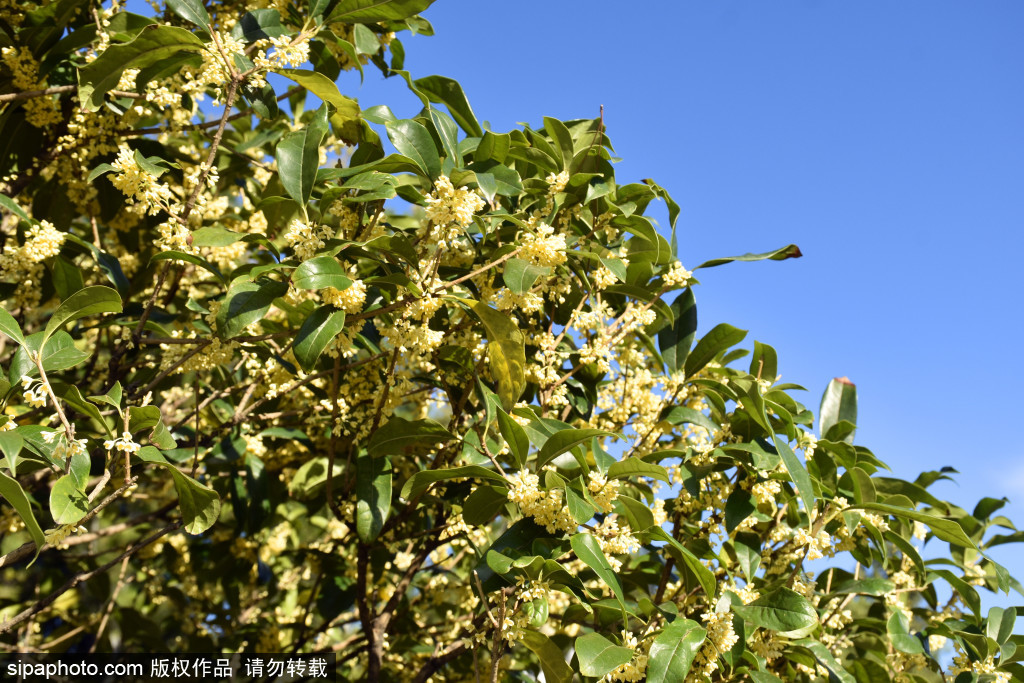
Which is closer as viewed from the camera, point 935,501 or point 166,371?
point 166,371

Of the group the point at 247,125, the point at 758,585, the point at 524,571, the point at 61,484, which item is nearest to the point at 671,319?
the point at 758,585

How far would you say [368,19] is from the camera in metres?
2.09

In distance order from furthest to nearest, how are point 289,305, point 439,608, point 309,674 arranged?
1. point 439,608
2. point 309,674
3. point 289,305

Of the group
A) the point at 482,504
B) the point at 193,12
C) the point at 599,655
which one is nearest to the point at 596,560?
the point at 599,655

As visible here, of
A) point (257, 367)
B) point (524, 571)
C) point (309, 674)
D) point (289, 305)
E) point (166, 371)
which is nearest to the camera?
point (524, 571)

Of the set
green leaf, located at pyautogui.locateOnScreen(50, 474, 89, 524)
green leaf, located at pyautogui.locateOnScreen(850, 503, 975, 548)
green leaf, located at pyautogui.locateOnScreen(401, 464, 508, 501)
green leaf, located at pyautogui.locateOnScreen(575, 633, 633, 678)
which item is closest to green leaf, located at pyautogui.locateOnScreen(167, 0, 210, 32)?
green leaf, located at pyautogui.locateOnScreen(50, 474, 89, 524)

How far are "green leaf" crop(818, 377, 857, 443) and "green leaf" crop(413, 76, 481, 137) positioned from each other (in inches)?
57.6

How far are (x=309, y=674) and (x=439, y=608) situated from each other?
75cm

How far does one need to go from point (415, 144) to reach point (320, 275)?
42cm

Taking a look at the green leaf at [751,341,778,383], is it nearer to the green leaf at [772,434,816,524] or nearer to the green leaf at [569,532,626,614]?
the green leaf at [772,434,816,524]

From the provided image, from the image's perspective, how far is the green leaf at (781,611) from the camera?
6.26 feet

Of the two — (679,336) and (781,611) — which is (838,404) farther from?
(781,611)

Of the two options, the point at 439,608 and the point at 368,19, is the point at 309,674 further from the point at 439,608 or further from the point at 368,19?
the point at 368,19

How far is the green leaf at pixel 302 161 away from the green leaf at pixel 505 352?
55cm
